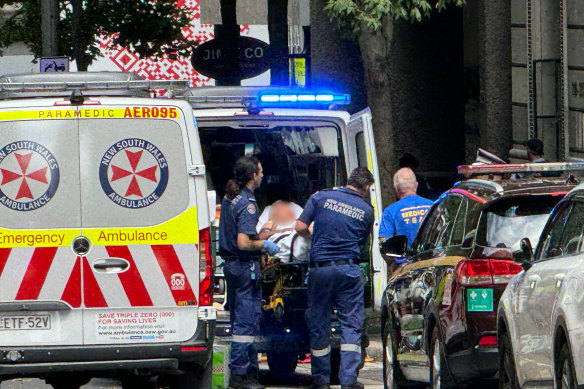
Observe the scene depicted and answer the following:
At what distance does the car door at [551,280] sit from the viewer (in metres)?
6.52

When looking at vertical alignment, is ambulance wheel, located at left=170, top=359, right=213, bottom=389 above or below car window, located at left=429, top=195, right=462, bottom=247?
below

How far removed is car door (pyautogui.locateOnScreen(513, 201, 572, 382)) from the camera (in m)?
6.95

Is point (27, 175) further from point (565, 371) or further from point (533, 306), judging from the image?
point (565, 371)

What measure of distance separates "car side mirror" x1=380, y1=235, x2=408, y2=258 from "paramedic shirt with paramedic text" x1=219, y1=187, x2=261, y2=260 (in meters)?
1.16

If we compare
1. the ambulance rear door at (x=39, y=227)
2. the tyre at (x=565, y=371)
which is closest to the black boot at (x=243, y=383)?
the ambulance rear door at (x=39, y=227)

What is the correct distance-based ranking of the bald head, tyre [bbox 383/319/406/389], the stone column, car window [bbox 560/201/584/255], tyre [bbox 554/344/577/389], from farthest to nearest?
the stone column, the bald head, tyre [bbox 383/319/406/389], car window [bbox 560/201/584/255], tyre [bbox 554/344/577/389]

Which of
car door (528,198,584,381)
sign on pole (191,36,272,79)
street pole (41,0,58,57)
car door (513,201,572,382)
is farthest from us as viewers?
street pole (41,0,58,57)

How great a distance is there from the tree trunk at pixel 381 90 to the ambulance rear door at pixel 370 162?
3788mm

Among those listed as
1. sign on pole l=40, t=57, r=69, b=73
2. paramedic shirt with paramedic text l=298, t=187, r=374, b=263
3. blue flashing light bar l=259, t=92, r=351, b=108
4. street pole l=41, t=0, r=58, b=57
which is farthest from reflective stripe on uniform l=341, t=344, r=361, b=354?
street pole l=41, t=0, r=58, b=57

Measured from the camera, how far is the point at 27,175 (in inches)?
334

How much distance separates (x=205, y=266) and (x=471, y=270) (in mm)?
1757

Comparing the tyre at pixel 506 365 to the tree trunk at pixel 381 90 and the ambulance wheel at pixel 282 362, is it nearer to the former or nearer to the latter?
the ambulance wheel at pixel 282 362

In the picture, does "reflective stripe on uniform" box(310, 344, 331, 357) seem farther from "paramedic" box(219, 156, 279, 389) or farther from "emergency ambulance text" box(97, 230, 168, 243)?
"emergency ambulance text" box(97, 230, 168, 243)

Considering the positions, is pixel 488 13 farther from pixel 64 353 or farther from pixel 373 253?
pixel 64 353
